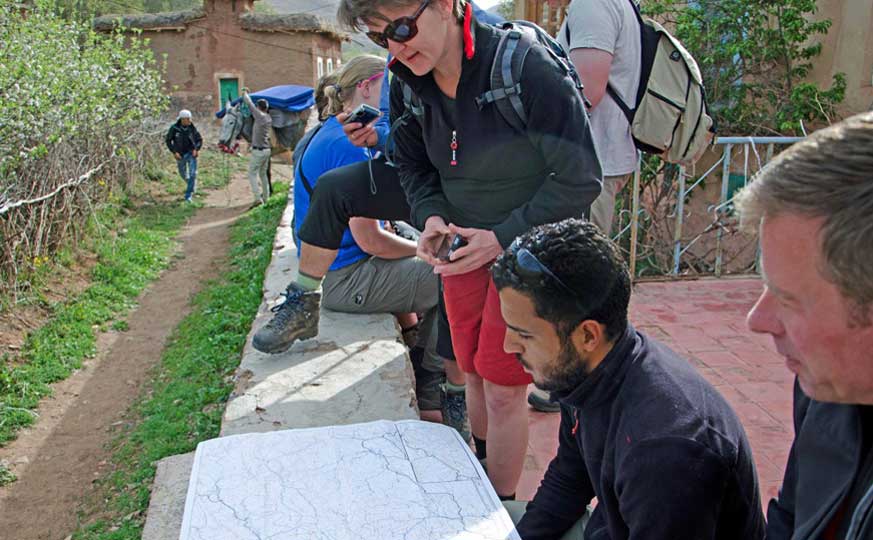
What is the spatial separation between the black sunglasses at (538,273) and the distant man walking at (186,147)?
12285mm

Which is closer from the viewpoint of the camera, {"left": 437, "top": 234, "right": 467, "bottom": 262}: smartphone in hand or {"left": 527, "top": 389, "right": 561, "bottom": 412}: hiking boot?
{"left": 437, "top": 234, "right": 467, "bottom": 262}: smartphone in hand

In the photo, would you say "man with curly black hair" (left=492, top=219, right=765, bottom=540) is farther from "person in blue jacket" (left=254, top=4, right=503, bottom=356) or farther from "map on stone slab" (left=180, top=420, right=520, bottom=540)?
"person in blue jacket" (left=254, top=4, right=503, bottom=356)

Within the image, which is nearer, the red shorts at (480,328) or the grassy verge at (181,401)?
the red shorts at (480,328)

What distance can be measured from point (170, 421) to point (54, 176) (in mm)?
4526

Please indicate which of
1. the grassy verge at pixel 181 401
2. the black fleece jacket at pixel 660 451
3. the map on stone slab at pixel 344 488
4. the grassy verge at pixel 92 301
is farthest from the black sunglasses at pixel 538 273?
the grassy verge at pixel 92 301

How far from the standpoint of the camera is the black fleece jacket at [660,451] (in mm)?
1405

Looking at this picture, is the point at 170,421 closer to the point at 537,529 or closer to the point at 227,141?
the point at 537,529

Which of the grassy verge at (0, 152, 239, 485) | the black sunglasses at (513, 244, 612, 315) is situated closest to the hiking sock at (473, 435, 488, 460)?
the black sunglasses at (513, 244, 612, 315)

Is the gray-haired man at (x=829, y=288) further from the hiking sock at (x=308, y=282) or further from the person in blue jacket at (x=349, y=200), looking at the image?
the hiking sock at (x=308, y=282)

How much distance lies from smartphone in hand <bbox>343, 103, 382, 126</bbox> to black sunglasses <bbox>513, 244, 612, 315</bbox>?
5.47ft

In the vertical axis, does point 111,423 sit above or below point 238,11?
below

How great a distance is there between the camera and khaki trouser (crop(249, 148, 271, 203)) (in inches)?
480

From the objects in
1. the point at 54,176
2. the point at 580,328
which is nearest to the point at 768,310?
the point at 580,328

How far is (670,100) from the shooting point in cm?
316
